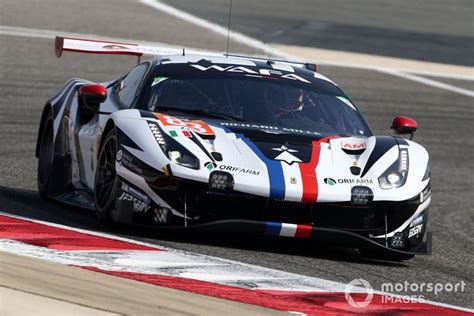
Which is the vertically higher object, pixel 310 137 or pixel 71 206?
pixel 310 137

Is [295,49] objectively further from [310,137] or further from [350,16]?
[310,137]

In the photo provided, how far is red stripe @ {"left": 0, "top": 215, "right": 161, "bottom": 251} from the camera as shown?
6901mm

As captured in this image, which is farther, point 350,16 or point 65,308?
point 350,16

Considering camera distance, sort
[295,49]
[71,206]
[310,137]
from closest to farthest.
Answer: [310,137] < [71,206] < [295,49]

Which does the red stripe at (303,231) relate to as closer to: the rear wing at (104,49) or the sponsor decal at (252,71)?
the sponsor decal at (252,71)

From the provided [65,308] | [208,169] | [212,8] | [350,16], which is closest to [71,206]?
[208,169]

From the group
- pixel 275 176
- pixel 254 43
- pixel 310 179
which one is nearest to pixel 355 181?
pixel 310 179

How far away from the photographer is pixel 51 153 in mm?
10031

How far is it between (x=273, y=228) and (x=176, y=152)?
72cm

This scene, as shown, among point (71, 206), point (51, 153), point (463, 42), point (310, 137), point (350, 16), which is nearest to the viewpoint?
point (310, 137)

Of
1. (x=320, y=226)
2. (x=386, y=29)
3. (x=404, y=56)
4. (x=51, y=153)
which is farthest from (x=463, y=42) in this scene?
(x=320, y=226)

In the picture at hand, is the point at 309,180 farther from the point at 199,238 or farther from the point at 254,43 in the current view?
the point at 254,43

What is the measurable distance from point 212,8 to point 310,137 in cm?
1777

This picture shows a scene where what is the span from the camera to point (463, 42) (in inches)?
1006
